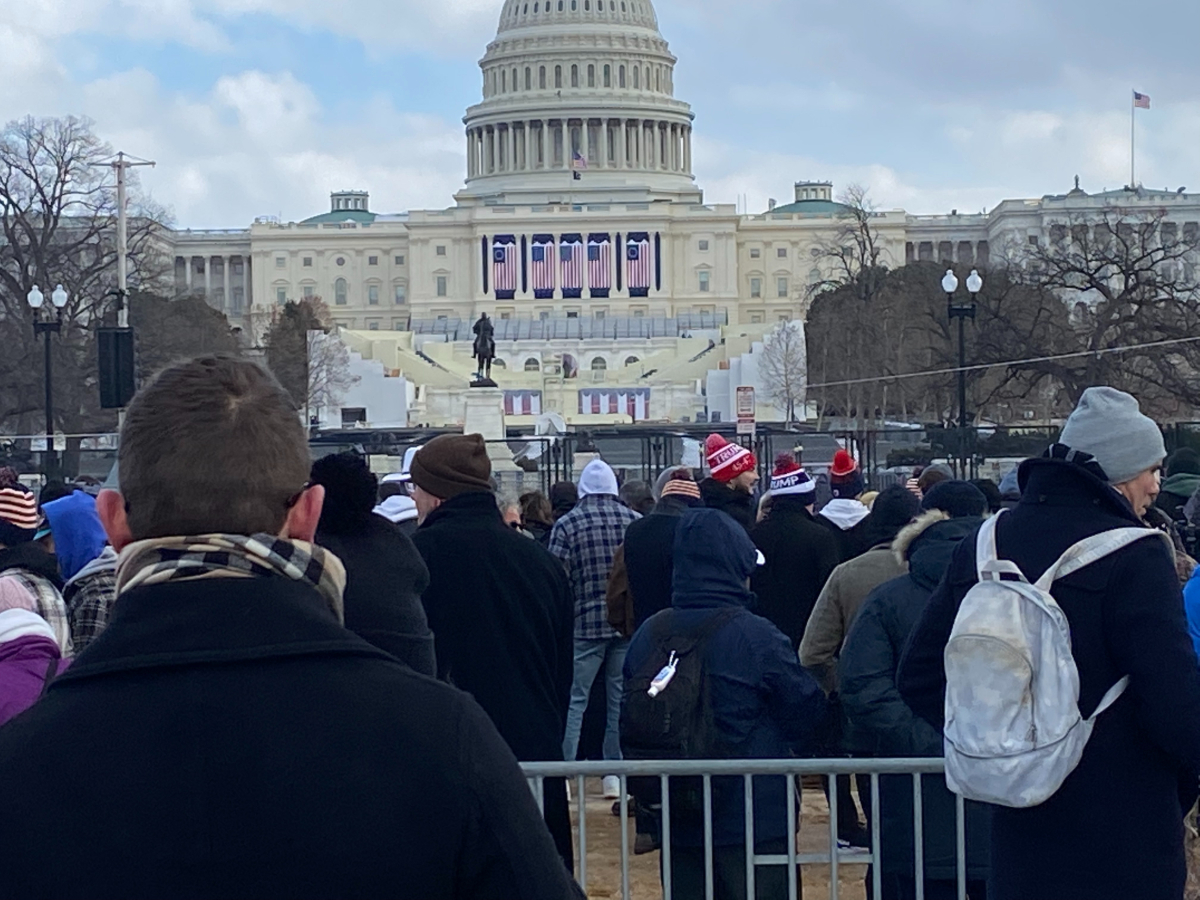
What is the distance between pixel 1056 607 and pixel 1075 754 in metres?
0.29

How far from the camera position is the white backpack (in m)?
3.91

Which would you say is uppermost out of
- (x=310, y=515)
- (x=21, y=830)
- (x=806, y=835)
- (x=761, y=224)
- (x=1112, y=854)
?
(x=761, y=224)

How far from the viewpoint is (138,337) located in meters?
48.8

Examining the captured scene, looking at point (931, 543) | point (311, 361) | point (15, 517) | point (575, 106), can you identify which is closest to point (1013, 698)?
point (931, 543)

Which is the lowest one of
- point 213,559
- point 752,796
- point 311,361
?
point 752,796

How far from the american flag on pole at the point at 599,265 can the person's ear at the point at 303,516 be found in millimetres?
108737

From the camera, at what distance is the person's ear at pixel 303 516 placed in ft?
8.02

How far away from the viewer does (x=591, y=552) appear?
29.7 ft

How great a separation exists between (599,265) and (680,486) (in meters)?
103

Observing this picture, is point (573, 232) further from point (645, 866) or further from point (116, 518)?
point (116, 518)

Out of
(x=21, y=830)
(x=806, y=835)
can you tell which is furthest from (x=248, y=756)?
(x=806, y=835)

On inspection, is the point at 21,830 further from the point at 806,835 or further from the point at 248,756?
the point at 806,835

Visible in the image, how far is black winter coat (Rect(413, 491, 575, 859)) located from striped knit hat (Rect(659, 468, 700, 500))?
282 cm

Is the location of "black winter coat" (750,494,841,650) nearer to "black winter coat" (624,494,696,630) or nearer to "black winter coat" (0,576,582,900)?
"black winter coat" (624,494,696,630)
